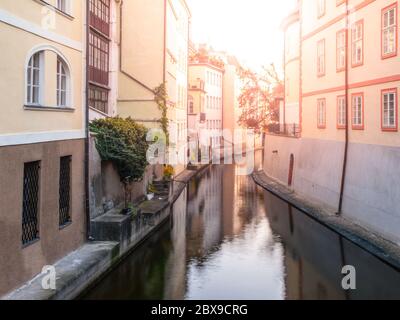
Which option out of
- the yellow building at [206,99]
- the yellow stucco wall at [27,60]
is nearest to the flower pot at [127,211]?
the yellow stucco wall at [27,60]

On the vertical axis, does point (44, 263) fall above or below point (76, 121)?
below

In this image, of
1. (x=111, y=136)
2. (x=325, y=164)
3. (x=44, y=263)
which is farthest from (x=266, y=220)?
(x=44, y=263)

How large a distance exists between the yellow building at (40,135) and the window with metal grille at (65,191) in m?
0.03

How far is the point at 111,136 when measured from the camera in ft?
57.5

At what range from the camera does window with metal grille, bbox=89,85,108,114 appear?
22.3 m

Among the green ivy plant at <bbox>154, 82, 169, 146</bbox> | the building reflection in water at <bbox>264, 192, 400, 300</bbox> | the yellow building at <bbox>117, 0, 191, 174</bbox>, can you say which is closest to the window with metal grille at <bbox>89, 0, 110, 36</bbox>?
the yellow building at <bbox>117, 0, 191, 174</bbox>

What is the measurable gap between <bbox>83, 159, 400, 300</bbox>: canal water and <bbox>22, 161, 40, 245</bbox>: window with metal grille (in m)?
1.79

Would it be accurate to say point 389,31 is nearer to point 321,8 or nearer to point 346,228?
point 346,228

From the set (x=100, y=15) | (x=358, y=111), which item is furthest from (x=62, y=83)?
(x=358, y=111)

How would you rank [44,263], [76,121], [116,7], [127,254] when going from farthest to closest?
1. [116,7]
2. [127,254]
3. [76,121]
4. [44,263]

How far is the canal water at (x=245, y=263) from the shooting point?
12.6 meters

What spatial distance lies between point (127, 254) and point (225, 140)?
53191mm

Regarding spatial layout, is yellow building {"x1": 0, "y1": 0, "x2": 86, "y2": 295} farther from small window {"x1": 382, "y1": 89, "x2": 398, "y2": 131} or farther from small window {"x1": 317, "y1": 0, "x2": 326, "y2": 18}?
small window {"x1": 317, "y1": 0, "x2": 326, "y2": 18}
